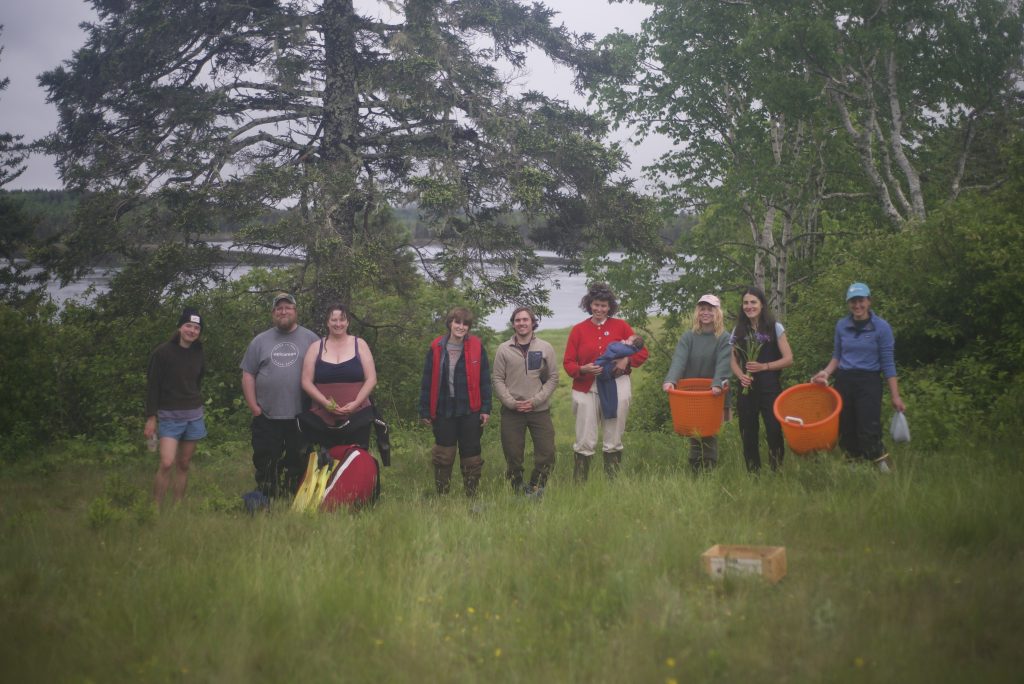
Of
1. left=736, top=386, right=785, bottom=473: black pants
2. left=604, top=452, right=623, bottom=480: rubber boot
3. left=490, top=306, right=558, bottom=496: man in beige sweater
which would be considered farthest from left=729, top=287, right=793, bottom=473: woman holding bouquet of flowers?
left=490, top=306, right=558, bottom=496: man in beige sweater

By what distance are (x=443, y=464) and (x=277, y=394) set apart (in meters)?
1.65

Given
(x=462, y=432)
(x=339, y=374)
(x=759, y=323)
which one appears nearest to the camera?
(x=339, y=374)

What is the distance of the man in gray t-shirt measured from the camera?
24.2ft

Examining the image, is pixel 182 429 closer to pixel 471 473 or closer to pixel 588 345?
pixel 471 473

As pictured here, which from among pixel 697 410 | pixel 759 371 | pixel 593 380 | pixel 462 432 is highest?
pixel 759 371

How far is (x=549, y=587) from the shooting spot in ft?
16.0

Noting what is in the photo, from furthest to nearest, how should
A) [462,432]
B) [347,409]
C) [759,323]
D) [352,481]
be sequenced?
[462,432] → [759,323] → [347,409] → [352,481]

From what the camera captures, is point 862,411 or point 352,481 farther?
point 862,411

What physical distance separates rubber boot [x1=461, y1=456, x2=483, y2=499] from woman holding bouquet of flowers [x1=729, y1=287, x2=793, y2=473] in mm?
2424

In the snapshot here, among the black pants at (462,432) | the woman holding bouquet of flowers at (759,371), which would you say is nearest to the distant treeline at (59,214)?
the black pants at (462,432)

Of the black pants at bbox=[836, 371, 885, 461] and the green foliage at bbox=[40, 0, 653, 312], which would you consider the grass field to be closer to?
the black pants at bbox=[836, 371, 885, 461]

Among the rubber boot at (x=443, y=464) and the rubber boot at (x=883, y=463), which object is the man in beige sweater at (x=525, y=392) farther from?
the rubber boot at (x=883, y=463)

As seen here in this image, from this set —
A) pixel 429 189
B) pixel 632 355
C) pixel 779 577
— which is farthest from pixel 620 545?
pixel 429 189

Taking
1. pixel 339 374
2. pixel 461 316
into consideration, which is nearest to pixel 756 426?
pixel 461 316
